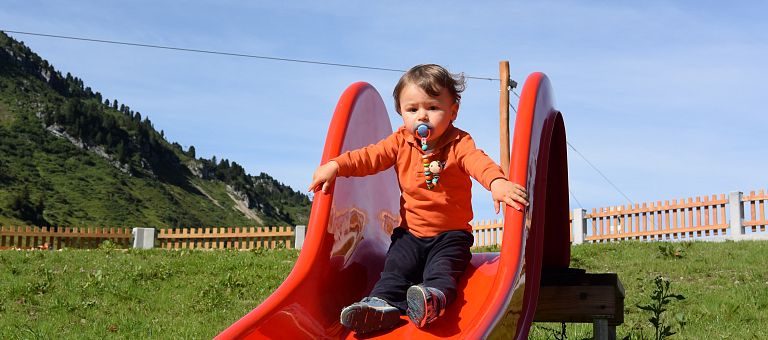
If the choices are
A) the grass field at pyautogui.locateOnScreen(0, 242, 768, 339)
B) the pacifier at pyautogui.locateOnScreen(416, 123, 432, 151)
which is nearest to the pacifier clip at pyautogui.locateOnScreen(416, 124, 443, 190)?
the pacifier at pyautogui.locateOnScreen(416, 123, 432, 151)

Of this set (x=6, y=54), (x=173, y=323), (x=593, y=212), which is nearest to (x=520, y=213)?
(x=173, y=323)

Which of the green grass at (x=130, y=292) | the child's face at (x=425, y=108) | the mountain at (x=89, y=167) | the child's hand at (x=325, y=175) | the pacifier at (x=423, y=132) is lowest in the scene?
the green grass at (x=130, y=292)

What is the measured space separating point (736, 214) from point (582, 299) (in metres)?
14.7

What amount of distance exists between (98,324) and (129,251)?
19.9 feet

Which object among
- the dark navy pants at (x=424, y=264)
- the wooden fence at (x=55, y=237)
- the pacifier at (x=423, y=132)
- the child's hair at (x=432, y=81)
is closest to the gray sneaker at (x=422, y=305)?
the dark navy pants at (x=424, y=264)

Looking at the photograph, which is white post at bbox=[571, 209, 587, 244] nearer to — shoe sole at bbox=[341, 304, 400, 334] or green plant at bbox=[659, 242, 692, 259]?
green plant at bbox=[659, 242, 692, 259]

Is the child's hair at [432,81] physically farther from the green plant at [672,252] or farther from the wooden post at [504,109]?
the wooden post at [504,109]

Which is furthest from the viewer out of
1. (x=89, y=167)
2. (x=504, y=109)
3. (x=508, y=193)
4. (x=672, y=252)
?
(x=89, y=167)

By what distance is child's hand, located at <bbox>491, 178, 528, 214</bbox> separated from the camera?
11.1ft

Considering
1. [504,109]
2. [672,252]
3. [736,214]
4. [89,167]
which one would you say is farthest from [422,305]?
[89,167]

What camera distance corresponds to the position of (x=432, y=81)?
3705 mm

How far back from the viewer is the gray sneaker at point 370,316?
3.26 m

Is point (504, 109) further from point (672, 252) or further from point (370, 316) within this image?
point (370, 316)

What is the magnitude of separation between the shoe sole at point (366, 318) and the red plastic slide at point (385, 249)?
0.04 metres
